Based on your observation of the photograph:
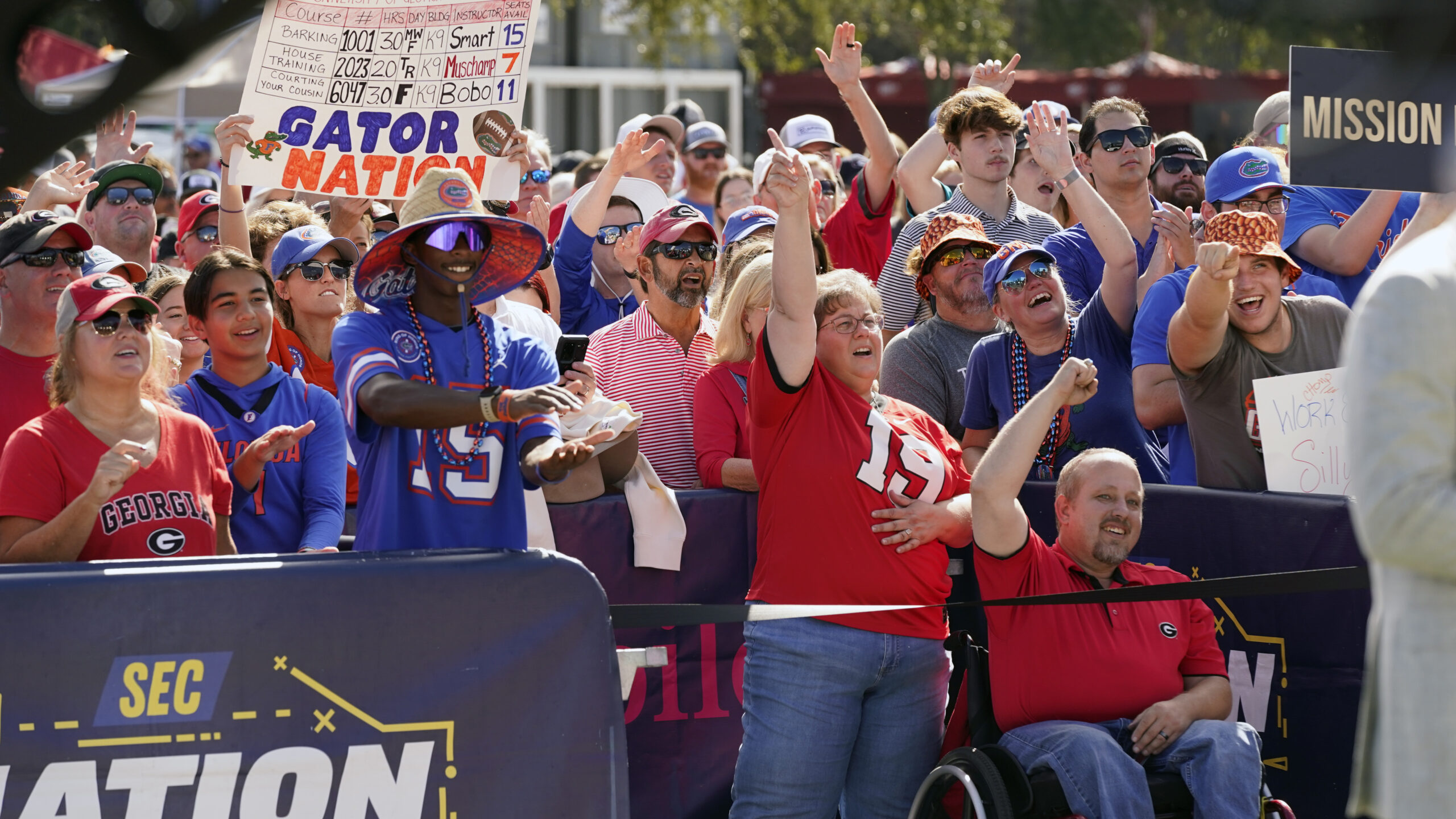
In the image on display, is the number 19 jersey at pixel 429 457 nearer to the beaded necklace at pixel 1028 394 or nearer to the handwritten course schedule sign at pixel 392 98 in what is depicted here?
the beaded necklace at pixel 1028 394

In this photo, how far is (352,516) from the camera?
5.50 meters

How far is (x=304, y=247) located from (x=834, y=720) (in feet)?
8.91

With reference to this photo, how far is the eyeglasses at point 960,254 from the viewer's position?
18.7 ft

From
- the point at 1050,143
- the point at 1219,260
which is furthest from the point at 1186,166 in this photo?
the point at 1219,260

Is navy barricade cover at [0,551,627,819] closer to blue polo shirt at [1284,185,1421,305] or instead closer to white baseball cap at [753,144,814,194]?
white baseball cap at [753,144,814,194]

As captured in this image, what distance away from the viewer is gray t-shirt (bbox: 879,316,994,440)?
559 centimetres

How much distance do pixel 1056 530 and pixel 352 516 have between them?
2506 mm

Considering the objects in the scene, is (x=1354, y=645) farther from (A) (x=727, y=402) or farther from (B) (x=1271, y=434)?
(A) (x=727, y=402)

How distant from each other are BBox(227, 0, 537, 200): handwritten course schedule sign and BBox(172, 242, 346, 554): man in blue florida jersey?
3.69 feet

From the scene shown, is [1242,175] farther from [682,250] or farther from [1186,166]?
[682,250]

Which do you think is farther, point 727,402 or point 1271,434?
point 727,402

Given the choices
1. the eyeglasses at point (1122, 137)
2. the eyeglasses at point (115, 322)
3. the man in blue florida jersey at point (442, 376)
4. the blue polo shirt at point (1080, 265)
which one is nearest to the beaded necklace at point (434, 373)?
the man in blue florida jersey at point (442, 376)

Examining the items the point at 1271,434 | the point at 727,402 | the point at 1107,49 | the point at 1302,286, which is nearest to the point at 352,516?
the point at 727,402

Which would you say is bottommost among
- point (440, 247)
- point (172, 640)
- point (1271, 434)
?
point (172, 640)
